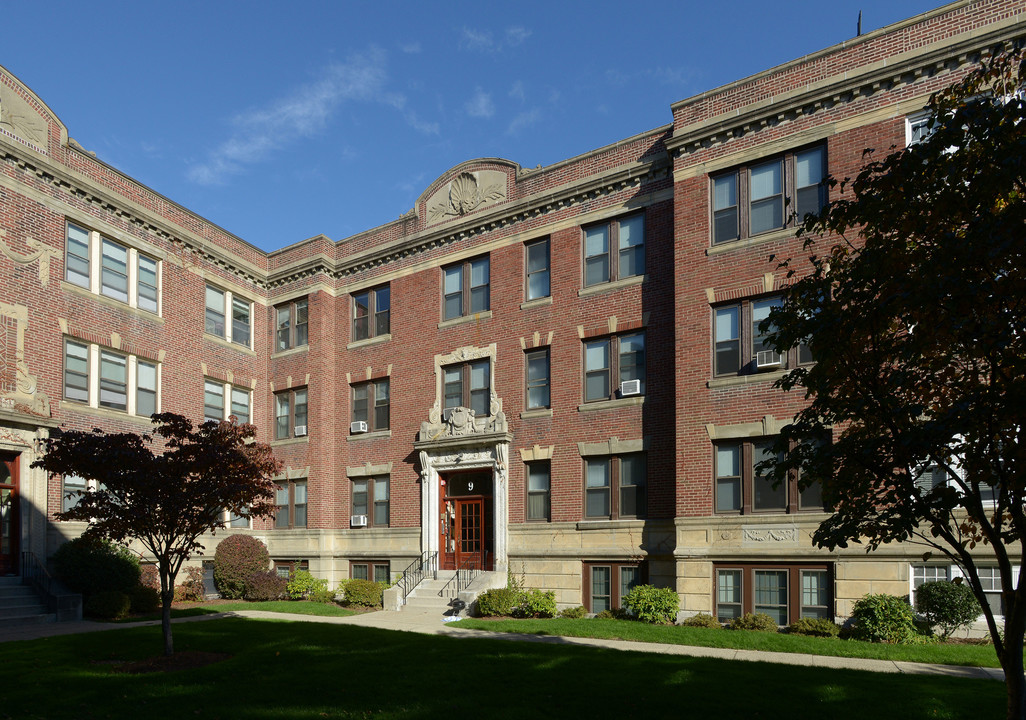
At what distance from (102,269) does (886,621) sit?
2404cm

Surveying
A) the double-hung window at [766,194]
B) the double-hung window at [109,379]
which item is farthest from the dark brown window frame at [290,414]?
the double-hung window at [766,194]

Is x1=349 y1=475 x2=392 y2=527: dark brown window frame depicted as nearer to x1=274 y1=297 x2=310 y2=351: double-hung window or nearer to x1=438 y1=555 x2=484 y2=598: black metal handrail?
x1=438 y1=555 x2=484 y2=598: black metal handrail

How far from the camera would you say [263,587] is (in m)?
26.1

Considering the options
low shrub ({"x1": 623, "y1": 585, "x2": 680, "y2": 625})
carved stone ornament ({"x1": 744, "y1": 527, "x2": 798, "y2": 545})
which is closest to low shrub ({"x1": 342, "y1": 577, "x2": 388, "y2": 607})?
low shrub ({"x1": 623, "y1": 585, "x2": 680, "y2": 625})

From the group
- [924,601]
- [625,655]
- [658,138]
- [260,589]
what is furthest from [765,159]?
[260,589]

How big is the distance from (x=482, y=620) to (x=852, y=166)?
1397 centimetres

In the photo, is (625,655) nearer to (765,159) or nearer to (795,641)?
(795,641)

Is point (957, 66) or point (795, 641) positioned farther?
point (957, 66)

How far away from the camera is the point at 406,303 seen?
28344mm

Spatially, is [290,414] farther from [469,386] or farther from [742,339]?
[742,339]

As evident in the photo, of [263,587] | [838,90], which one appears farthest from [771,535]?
[263,587]

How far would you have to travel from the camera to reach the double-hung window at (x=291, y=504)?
2934cm

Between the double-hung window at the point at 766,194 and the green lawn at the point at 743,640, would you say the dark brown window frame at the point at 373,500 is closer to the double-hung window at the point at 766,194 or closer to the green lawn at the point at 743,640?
the green lawn at the point at 743,640

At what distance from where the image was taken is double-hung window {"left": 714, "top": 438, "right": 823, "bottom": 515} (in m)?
18.8
